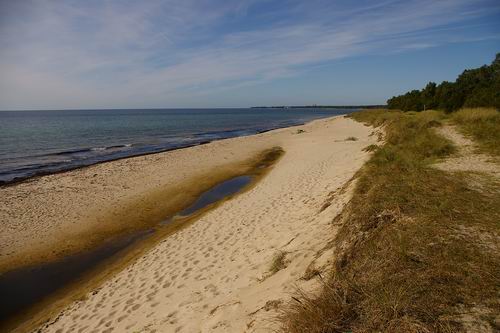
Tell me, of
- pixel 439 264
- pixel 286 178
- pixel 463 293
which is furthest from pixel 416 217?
pixel 286 178

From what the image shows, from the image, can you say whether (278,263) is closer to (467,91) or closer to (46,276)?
(46,276)

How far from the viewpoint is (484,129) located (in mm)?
14609

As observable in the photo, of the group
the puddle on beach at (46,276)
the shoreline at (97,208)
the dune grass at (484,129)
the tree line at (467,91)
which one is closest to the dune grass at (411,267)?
the dune grass at (484,129)

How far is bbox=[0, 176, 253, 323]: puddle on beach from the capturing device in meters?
7.44

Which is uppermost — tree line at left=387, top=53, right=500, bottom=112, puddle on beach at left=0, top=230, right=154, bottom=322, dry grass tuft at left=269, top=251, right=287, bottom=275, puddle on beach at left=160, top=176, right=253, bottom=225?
tree line at left=387, top=53, right=500, bottom=112

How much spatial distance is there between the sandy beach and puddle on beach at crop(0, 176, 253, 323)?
0.65 meters

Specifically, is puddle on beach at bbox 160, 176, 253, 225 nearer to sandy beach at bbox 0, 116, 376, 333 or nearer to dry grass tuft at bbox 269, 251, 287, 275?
sandy beach at bbox 0, 116, 376, 333

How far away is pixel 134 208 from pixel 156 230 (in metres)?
2.88

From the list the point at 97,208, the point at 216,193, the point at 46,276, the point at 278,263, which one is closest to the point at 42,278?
the point at 46,276

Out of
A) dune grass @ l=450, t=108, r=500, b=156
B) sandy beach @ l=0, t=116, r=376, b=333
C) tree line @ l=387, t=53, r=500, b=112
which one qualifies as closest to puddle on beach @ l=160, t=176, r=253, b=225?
sandy beach @ l=0, t=116, r=376, b=333

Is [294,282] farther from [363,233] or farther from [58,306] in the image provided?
[58,306]

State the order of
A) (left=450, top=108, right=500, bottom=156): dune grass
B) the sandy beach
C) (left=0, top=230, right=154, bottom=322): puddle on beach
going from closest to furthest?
the sandy beach
(left=0, top=230, right=154, bottom=322): puddle on beach
(left=450, top=108, right=500, bottom=156): dune grass

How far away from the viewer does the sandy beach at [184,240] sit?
5188 mm

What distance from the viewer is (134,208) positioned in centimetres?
1328
